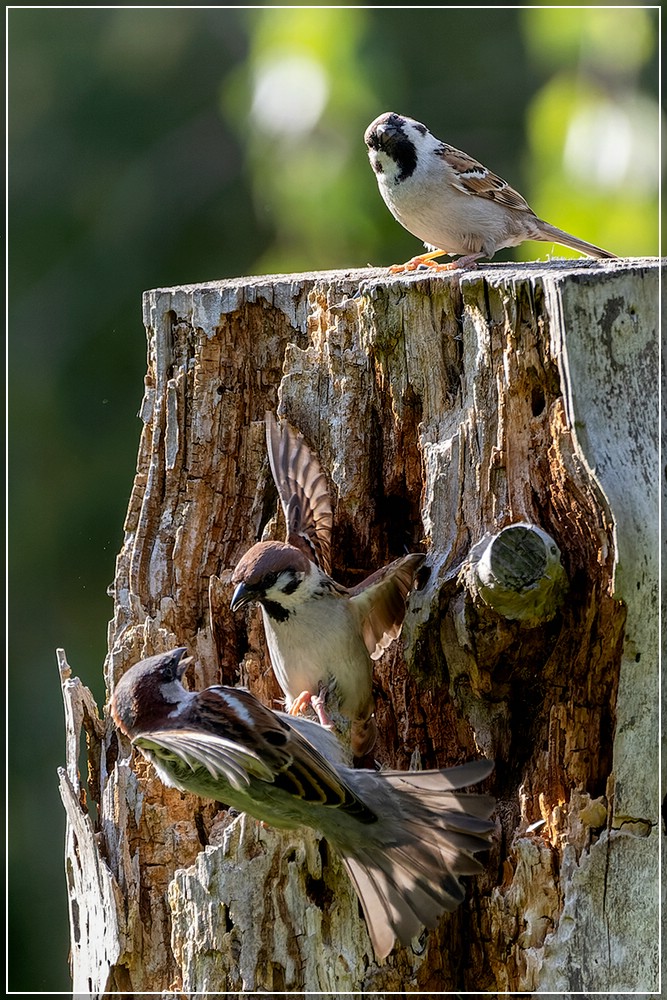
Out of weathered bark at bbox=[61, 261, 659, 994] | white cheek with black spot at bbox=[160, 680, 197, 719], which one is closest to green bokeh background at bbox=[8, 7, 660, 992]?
weathered bark at bbox=[61, 261, 659, 994]

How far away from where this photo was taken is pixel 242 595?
2.84 metres

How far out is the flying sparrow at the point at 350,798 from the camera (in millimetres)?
2492

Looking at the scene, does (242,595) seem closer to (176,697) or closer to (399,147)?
(176,697)

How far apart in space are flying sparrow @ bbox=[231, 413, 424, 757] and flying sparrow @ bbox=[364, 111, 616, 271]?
1211mm

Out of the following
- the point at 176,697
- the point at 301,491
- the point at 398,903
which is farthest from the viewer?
the point at 301,491

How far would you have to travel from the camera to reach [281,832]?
267 cm

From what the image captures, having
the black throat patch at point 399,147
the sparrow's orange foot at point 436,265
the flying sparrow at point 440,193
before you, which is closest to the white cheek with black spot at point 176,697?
the sparrow's orange foot at point 436,265

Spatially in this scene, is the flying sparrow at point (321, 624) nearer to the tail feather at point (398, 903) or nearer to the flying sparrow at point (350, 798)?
the flying sparrow at point (350, 798)

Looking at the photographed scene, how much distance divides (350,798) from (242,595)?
53cm

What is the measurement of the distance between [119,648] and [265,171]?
2.68 metres

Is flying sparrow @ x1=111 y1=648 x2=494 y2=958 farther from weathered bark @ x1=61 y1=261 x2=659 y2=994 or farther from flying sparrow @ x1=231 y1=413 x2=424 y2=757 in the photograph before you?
flying sparrow @ x1=231 y1=413 x2=424 y2=757

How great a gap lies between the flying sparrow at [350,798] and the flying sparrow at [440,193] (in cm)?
163

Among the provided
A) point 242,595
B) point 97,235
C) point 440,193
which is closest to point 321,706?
point 242,595

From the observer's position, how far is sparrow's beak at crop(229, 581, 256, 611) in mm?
2828
